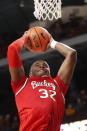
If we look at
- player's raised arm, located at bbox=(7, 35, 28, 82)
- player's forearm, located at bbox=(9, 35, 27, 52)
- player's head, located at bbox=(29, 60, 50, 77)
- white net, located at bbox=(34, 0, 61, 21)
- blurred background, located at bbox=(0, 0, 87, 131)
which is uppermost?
white net, located at bbox=(34, 0, 61, 21)

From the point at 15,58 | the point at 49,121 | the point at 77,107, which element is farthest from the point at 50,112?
the point at 77,107

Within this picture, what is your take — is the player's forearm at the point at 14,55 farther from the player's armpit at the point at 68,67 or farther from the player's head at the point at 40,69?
the player's armpit at the point at 68,67

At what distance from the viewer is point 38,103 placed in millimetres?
2408

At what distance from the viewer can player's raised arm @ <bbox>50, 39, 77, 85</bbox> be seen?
2.53m

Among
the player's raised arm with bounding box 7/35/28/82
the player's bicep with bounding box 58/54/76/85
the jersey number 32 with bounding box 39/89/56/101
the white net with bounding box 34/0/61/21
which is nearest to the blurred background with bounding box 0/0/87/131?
the white net with bounding box 34/0/61/21

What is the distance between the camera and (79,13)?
32.5 ft

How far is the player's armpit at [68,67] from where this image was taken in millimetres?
2521

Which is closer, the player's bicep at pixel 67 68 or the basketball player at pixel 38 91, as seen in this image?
the basketball player at pixel 38 91

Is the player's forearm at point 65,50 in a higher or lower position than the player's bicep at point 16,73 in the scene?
higher

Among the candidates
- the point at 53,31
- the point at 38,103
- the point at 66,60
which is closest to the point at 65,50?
the point at 66,60

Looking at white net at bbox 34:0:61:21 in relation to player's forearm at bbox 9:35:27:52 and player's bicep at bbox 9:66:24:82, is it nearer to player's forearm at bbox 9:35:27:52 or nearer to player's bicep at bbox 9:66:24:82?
player's forearm at bbox 9:35:27:52

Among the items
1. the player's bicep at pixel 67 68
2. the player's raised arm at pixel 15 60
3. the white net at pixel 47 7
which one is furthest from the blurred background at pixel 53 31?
the player's raised arm at pixel 15 60

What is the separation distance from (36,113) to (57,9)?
144cm

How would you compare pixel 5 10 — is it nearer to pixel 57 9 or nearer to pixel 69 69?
pixel 57 9
